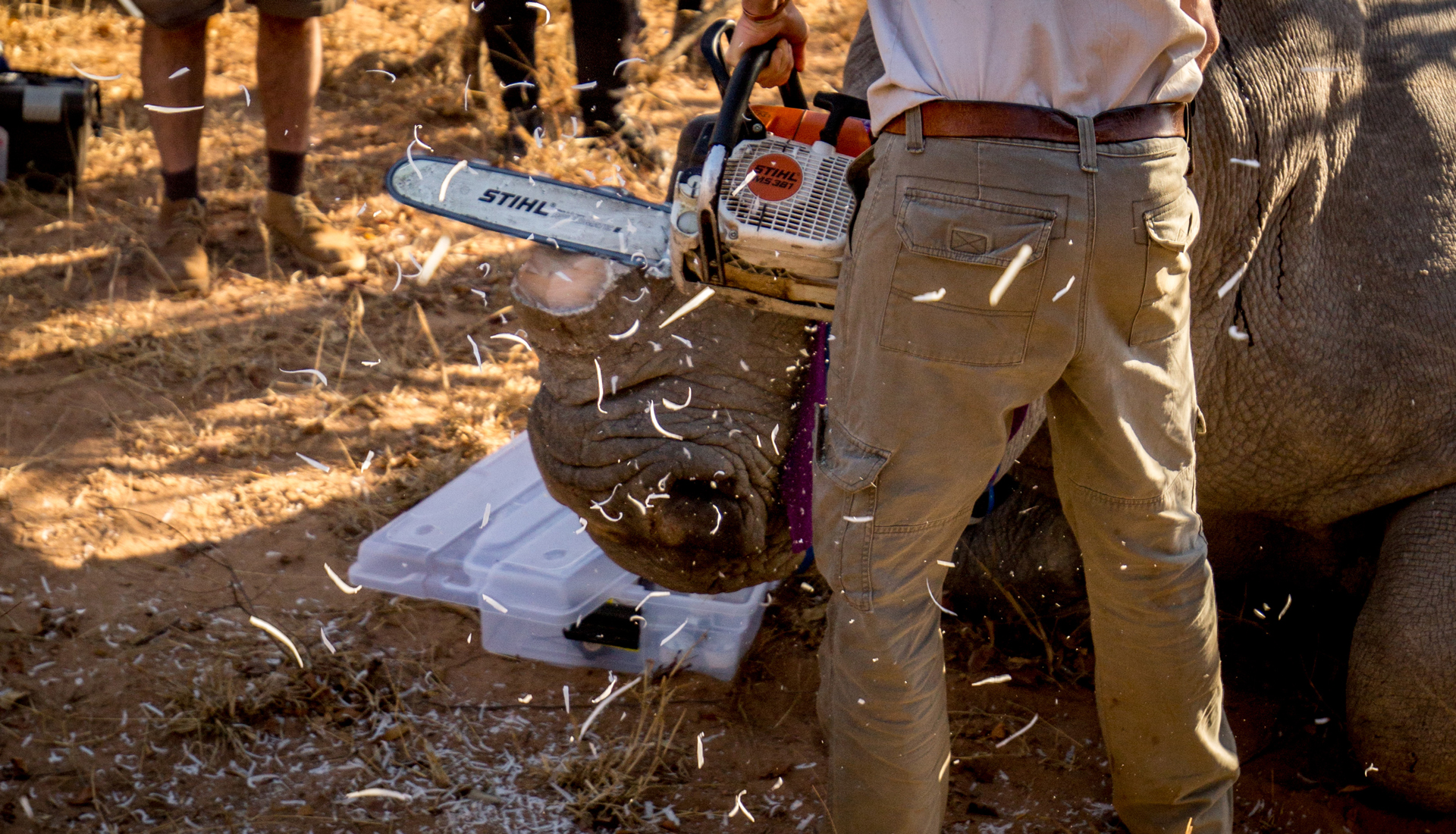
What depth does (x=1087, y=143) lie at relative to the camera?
1.81 m

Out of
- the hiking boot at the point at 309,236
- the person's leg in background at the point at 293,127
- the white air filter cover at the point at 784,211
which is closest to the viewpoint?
the white air filter cover at the point at 784,211

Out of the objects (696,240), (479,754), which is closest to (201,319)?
(479,754)

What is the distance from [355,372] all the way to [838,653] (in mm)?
2851

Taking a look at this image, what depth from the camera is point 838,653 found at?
82.3 inches

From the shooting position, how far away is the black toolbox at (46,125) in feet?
17.4

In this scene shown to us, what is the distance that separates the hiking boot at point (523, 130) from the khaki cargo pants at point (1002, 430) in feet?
12.8

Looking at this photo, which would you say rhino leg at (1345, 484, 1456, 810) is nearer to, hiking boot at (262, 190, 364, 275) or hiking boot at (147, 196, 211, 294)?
hiking boot at (262, 190, 364, 275)

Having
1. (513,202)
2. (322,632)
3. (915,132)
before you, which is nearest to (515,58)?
(322,632)

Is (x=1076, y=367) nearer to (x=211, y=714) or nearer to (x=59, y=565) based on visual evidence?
(x=211, y=714)

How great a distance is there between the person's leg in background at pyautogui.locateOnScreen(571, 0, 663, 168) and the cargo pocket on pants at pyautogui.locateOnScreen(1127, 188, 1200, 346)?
13.0 ft

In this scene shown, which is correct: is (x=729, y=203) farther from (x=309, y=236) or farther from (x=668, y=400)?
(x=309, y=236)

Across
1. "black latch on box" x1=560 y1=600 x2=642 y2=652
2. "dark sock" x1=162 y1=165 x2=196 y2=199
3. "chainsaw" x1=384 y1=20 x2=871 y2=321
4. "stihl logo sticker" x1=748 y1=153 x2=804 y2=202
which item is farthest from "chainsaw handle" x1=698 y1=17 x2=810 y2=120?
"dark sock" x1=162 y1=165 x2=196 y2=199

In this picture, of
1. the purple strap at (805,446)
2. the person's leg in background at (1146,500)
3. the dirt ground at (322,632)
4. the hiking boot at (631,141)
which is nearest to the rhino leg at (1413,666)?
the dirt ground at (322,632)

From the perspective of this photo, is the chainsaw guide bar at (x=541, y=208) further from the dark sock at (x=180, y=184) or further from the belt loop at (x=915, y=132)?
the dark sock at (x=180, y=184)
